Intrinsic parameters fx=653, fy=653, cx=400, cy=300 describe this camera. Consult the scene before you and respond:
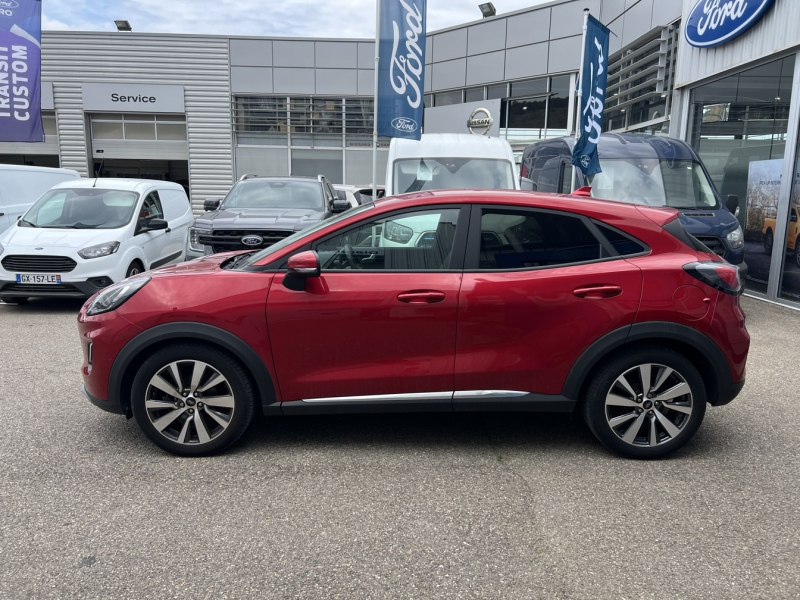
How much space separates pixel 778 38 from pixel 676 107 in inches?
144

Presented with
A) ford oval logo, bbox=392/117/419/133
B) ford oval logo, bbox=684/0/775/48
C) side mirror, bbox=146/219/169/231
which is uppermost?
ford oval logo, bbox=684/0/775/48

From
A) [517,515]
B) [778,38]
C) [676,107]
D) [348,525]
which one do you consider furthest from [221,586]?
[676,107]

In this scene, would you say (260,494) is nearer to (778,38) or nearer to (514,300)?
(514,300)

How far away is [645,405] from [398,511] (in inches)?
63.6

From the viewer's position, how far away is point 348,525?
A: 3.17m

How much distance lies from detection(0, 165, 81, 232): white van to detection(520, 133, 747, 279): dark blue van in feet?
29.2

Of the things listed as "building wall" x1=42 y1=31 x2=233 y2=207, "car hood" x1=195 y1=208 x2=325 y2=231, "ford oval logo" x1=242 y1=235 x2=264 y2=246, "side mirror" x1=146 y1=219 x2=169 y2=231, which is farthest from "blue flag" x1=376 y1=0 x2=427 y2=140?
"building wall" x1=42 y1=31 x2=233 y2=207

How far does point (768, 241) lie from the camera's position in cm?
1027

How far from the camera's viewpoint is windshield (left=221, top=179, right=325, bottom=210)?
10.2m

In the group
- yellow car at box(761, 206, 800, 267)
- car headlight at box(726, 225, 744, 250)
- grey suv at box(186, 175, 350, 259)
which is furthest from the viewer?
yellow car at box(761, 206, 800, 267)

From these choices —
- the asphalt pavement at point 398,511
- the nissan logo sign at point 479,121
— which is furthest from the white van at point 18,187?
the nissan logo sign at point 479,121

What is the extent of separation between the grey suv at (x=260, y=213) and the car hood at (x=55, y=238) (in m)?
1.13

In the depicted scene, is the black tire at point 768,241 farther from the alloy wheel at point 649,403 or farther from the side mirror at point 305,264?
the side mirror at point 305,264

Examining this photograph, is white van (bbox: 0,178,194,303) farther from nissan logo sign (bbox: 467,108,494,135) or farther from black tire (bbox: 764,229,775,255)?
nissan logo sign (bbox: 467,108,494,135)
